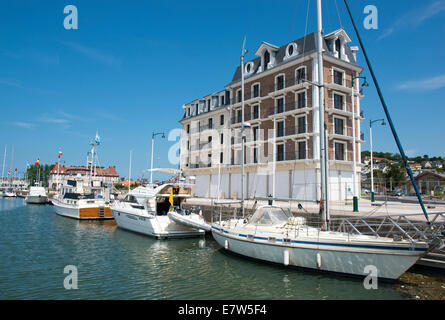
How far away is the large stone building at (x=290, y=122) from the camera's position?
28523 millimetres

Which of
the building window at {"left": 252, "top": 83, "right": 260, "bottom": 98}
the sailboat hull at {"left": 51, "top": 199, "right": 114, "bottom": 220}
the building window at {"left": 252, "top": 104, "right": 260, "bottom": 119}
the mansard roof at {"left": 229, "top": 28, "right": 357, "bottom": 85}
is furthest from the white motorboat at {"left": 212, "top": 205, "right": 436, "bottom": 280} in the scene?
the building window at {"left": 252, "top": 83, "right": 260, "bottom": 98}

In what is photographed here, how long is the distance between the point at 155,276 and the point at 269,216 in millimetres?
6047

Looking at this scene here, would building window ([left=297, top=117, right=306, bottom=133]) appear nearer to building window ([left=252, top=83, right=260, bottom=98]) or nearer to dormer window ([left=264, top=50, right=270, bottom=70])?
building window ([left=252, top=83, right=260, bottom=98])

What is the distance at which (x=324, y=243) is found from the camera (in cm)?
1044

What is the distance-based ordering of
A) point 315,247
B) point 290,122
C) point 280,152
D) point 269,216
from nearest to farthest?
point 315,247, point 269,216, point 290,122, point 280,152

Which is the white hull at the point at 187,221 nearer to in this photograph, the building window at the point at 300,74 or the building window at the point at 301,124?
the building window at the point at 301,124

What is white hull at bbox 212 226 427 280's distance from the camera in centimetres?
918

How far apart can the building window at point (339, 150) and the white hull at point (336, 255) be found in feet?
66.4

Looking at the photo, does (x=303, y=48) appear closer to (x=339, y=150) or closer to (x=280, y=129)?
(x=280, y=129)

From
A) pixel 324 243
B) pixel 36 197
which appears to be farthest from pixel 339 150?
pixel 36 197

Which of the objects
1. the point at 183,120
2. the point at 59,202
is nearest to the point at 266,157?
the point at 183,120

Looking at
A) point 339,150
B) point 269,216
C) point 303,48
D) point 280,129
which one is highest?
point 303,48

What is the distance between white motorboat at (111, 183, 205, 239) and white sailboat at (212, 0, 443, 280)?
14.6 feet

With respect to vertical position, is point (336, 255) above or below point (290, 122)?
below
